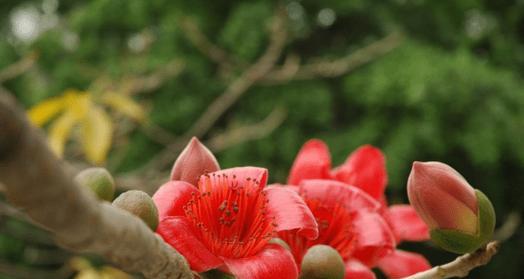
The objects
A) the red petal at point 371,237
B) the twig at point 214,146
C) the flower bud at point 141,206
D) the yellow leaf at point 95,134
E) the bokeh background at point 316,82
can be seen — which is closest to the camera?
the flower bud at point 141,206

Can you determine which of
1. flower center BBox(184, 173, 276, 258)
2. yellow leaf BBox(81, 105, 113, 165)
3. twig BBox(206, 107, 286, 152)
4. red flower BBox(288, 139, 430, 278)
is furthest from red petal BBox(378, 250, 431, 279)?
twig BBox(206, 107, 286, 152)

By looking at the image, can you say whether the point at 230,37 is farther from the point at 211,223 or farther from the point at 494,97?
the point at 211,223

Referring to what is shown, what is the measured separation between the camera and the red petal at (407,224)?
0.42 m

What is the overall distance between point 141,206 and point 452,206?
0.15 metres

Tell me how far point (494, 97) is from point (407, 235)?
2792 mm

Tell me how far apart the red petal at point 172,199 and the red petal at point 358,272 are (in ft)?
0.32

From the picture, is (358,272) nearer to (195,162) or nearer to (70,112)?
(195,162)

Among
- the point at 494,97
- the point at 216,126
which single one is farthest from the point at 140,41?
the point at 494,97

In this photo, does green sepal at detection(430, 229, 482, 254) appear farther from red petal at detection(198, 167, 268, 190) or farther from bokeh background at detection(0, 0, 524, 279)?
bokeh background at detection(0, 0, 524, 279)

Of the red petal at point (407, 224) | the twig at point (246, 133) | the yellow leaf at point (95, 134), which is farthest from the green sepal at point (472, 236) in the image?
the twig at point (246, 133)

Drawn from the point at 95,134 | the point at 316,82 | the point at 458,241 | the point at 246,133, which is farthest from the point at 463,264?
the point at 316,82

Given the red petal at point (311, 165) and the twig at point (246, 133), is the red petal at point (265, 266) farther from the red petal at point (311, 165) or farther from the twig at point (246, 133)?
the twig at point (246, 133)

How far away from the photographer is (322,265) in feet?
0.95

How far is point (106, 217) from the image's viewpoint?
0.51ft
